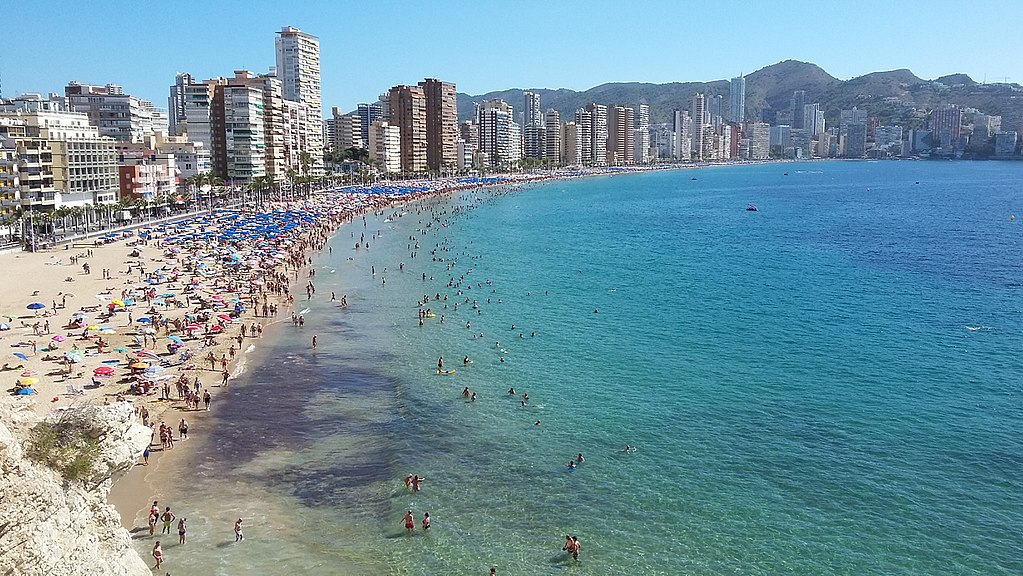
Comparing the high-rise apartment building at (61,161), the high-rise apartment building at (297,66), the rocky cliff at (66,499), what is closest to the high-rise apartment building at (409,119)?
the high-rise apartment building at (297,66)

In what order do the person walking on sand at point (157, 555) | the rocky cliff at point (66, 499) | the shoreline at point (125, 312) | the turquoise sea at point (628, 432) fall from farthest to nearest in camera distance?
the shoreline at point (125, 312)
the turquoise sea at point (628, 432)
the person walking on sand at point (157, 555)
the rocky cliff at point (66, 499)

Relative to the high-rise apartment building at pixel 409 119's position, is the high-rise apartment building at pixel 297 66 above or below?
above

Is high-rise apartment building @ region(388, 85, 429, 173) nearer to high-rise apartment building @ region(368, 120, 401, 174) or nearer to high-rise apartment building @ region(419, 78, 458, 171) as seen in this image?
high-rise apartment building @ region(419, 78, 458, 171)

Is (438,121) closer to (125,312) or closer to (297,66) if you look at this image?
(297,66)

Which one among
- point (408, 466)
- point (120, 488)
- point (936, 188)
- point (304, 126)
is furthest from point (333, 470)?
point (936, 188)

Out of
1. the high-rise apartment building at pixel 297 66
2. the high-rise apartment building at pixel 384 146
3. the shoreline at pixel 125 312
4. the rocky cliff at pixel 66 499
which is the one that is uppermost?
the high-rise apartment building at pixel 297 66

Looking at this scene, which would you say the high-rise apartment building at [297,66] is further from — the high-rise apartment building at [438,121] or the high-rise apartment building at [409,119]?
the high-rise apartment building at [438,121]

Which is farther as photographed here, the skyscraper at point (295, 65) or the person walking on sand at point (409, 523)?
the skyscraper at point (295, 65)
